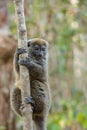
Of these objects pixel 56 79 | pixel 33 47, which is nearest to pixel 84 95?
pixel 56 79

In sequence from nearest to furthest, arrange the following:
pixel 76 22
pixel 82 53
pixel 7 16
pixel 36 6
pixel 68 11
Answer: pixel 7 16 → pixel 36 6 → pixel 68 11 → pixel 76 22 → pixel 82 53

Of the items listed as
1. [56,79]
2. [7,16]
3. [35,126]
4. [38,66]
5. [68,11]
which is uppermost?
[68,11]

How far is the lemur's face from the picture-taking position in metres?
5.72

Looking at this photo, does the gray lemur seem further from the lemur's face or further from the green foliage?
the green foliage

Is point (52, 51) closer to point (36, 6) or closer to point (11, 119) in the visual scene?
point (36, 6)

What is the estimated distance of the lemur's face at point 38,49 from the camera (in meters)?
5.72

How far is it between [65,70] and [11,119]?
10.3ft

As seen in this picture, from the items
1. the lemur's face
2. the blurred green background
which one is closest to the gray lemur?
the lemur's face

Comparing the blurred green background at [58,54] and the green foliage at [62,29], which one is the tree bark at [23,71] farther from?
the green foliage at [62,29]

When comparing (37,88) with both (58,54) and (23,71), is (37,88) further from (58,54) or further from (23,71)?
(58,54)

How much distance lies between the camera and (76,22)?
37.1ft

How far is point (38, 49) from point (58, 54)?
4722 millimetres

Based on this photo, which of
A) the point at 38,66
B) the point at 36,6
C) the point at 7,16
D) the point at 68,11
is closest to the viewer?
the point at 38,66

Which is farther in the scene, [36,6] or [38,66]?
[36,6]
